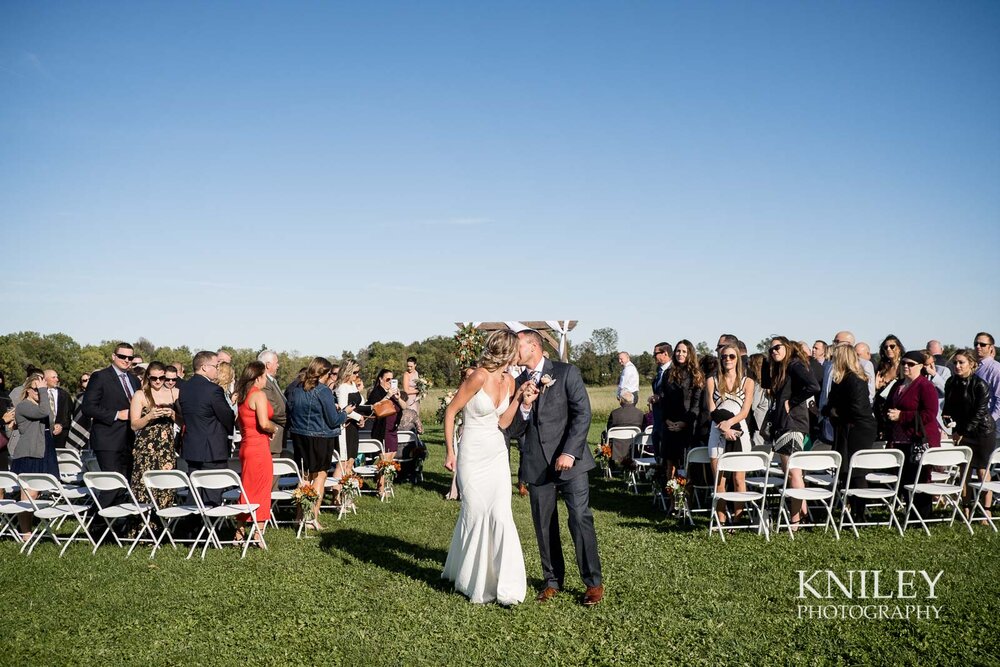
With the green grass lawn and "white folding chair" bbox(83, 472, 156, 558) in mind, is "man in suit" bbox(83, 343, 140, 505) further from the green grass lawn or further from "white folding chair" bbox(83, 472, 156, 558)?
the green grass lawn

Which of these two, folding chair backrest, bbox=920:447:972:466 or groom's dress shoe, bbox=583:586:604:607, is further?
A: folding chair backrest, bbox=920:447:972:466

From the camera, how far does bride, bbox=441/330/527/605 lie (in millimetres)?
5871

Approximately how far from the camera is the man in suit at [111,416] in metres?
8.80

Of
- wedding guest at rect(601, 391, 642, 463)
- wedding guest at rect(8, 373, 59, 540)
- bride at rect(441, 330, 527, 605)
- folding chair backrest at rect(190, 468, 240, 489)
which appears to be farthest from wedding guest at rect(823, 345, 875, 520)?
wedding guest at rect(8, 373, 59, 540)

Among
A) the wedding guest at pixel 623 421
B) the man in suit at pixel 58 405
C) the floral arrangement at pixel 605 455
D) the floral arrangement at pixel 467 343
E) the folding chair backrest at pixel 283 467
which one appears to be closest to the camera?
the folding chair backrest at pixel 283 467

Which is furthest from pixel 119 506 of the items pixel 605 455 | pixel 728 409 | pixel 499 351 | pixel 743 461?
pixel 605 455

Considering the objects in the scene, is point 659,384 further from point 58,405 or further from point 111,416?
point 58,405

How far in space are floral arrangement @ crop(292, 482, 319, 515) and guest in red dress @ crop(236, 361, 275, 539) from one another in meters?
0.37

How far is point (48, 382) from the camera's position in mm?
12039

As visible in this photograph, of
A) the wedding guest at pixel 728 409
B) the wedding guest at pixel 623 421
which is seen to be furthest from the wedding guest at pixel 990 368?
the wedding guest at pixel 623 421

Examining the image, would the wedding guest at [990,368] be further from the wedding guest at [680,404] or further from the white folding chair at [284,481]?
the white folding chair at [284,481]

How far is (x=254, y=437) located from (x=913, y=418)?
7.69 meters

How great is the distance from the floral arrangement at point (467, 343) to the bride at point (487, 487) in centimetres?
1114

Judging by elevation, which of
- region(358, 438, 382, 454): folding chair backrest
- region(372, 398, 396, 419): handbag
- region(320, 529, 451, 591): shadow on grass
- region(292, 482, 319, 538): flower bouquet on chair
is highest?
region(372, 398, 396, 419): handbag
